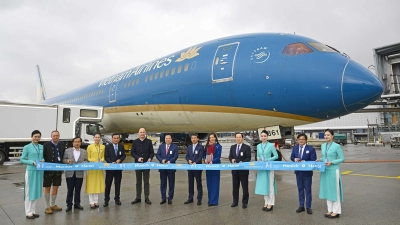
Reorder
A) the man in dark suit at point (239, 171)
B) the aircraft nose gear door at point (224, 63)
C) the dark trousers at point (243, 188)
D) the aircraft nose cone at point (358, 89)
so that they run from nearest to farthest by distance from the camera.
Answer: the dark trousers at point (243, 188) < the man in dark suit at point (239, 171) < the aircraft nose cone at point (358, 89) < the aircraft nose gear door at point (224, 63)

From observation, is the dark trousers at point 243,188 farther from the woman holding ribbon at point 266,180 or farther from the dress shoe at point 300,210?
the dress shoe at point 300,210

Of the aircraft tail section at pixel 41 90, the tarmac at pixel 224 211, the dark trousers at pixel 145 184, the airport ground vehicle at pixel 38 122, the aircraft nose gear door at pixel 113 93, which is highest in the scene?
the aircraft tail section at pixel 41 90

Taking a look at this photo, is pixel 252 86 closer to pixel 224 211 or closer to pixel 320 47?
pixel 320 47

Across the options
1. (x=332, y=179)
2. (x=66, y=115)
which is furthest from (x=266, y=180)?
(x=66, y=115)

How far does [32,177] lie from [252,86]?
5896mm

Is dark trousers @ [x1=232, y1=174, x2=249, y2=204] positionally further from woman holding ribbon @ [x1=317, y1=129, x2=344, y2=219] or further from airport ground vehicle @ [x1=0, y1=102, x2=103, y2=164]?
airport ground vehicle @ [x1=0, y1=102, x2=103, y2=164]

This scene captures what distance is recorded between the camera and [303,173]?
5.62m

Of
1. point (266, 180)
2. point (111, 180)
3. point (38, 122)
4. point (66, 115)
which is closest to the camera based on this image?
point (266, 180)

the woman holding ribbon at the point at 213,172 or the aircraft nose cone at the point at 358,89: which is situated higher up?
the aircraft nose cone at the point at 358,89

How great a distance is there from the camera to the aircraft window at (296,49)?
882 cm

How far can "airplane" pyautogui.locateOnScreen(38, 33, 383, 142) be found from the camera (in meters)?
7.92

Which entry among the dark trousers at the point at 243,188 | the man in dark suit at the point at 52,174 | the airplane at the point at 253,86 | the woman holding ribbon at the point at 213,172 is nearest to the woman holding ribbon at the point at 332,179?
the dark trousers at the point at 243,188

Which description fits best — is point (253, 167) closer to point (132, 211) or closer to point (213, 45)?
point (132, 211)

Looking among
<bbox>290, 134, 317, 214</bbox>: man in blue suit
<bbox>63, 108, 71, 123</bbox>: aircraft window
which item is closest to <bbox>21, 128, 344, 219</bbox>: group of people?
<bbox>290, 134, 317, 214</bbox>: man in blue suit
